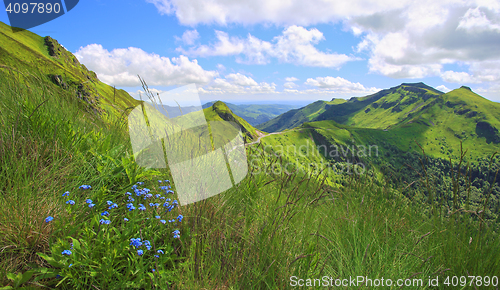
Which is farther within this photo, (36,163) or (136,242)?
(36,163)

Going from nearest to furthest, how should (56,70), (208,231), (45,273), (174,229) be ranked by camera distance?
(45,273)
(174,229)
(208,231)
(56,70)

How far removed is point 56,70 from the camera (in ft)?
18.6

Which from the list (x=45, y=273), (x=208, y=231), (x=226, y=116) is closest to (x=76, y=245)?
(x=45, y=273)

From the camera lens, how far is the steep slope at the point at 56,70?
15.2 ft

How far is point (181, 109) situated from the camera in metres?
5.06

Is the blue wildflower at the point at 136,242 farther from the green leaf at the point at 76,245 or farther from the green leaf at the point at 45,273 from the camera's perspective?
the green leaf at the point at 45,273

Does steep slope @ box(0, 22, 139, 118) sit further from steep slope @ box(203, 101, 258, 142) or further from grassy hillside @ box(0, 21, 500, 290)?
steep slope @ box(203, 101, 258, 142)

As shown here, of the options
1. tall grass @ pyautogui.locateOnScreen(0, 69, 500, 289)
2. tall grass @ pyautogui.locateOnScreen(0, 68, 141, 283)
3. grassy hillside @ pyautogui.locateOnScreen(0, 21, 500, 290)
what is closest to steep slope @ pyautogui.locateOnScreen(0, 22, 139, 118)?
tall grass @ pyautogui.locateOnScreen(0, 68, 141, 283)

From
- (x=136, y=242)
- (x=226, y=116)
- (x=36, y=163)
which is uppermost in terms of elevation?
(x=226, y=116)

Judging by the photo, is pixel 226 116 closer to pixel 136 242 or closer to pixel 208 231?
pixel 208 231

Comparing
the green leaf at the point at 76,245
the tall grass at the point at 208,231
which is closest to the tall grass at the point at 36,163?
the tall grass at the point at 208,231

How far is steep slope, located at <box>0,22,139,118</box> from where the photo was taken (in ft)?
15.2

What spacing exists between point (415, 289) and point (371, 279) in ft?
1.65

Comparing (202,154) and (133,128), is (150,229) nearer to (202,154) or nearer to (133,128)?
(202,154)
